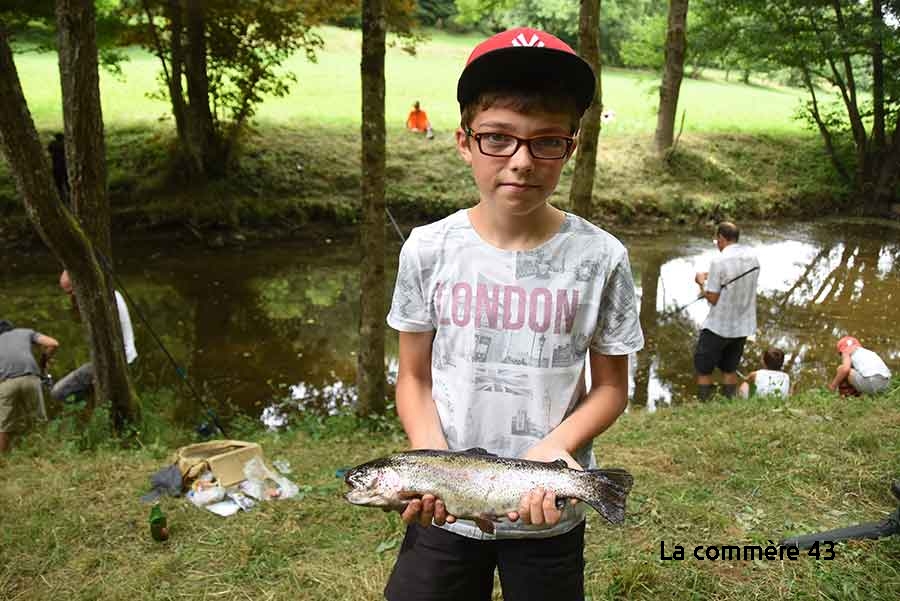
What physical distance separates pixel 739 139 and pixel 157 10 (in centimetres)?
1762

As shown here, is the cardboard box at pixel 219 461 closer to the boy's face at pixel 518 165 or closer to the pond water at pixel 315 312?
the pond water at pixel 315 312

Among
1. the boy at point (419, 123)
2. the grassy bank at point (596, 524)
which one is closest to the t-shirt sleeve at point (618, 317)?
the grassy bank at point (596, 524)

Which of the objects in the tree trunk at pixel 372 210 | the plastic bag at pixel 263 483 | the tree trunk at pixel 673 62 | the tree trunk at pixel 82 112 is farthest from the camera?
the tree trunk at pixel 673 62

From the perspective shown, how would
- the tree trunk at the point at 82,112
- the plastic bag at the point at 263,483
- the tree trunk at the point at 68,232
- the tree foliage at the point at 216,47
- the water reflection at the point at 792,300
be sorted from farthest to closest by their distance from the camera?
the tree foliage at the point at 216,47, the water reflection at the point at 792,300, the tree trunk at the point at 82,112, the tree trunk at the point at 68,232, the plastic bag at the point at 263,483

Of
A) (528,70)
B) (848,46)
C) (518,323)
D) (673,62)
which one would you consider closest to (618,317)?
(518,323)

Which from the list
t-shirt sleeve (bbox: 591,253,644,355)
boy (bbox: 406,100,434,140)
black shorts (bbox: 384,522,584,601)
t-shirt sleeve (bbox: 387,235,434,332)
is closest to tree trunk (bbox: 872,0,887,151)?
boy (bbox: 406,100,434,140)

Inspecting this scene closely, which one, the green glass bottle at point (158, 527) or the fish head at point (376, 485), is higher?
the fish head at point (376, 485)

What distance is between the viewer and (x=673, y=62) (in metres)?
16.6

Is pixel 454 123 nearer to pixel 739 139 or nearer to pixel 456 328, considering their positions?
pixel 739 139

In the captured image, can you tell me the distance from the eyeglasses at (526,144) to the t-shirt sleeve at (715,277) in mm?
6121

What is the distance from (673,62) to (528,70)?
667 inches

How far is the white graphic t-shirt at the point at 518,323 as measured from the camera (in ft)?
5.63

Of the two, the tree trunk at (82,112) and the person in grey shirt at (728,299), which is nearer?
the tree trunk at (82,112)

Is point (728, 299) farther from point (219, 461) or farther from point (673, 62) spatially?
point (673, 62)
